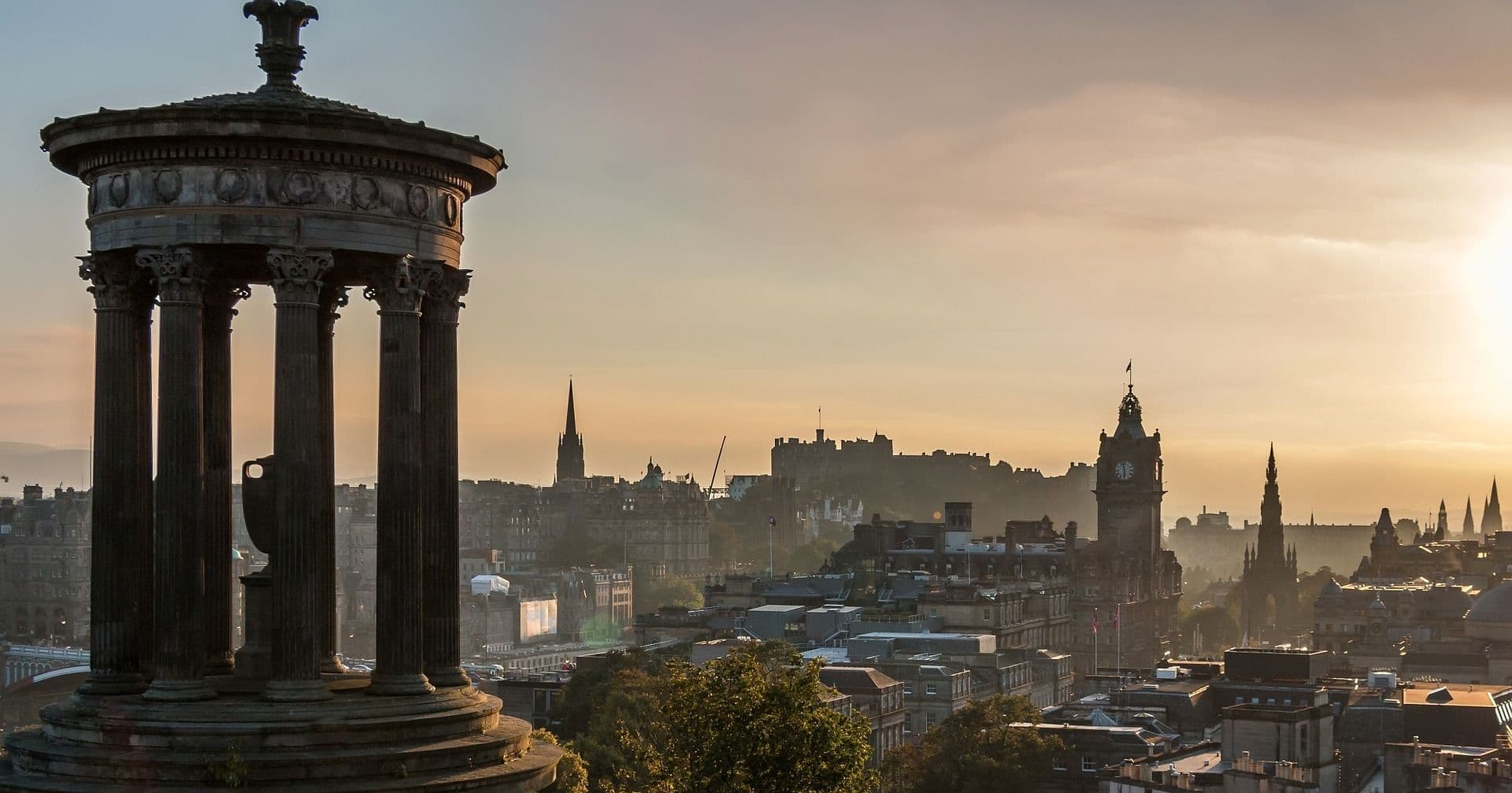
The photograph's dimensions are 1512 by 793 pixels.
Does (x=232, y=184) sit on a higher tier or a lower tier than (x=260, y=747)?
higher

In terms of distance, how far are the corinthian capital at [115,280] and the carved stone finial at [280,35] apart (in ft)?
11.2

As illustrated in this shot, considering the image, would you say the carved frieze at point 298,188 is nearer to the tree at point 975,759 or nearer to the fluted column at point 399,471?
the fluted column at point 399,471

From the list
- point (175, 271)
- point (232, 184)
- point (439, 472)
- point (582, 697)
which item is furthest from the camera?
point (582, 697)

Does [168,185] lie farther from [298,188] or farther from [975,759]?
[975,759]

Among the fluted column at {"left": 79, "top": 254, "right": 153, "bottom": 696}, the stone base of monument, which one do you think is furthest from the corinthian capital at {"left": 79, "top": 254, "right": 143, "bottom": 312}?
the stone base of monument

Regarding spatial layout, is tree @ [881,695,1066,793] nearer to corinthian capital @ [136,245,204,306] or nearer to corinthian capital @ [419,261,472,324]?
corinthian capital @ [419,261,472,324]

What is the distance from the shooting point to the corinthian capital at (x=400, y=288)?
30.8 meters

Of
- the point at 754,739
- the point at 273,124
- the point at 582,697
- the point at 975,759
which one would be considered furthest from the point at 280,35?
the point at 582,697

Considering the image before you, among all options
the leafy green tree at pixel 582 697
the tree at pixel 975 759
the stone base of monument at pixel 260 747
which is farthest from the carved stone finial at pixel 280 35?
the leafy green tree at pixel 582 697

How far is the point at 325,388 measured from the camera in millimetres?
32469

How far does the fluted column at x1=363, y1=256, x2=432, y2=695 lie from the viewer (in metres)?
30.8

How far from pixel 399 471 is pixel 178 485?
2.92m

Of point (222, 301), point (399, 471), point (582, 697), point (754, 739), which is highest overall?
point (222, 301)

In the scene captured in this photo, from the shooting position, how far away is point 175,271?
29.9 m
